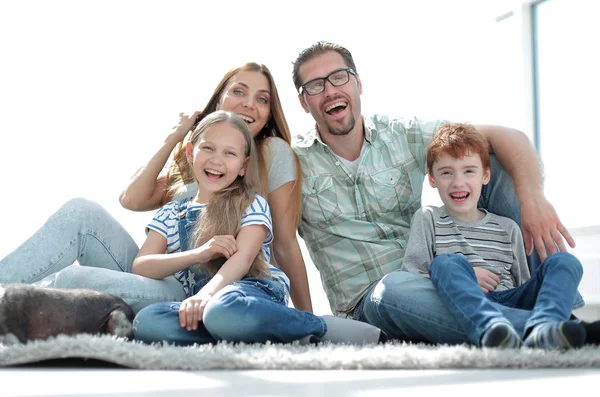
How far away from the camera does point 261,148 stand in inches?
81.6

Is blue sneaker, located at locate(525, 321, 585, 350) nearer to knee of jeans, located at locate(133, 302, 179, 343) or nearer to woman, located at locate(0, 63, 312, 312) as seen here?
knee of jeans, located at locate(133, 302, 179, 343)

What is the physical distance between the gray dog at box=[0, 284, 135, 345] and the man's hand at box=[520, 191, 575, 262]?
1.00 meters

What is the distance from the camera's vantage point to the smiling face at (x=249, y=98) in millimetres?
2137

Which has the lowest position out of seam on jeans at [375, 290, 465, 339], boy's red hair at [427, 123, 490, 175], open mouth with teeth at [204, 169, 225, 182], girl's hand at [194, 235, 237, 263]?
seam on jeans at [375, 290, 465, 339]

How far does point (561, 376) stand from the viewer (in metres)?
1.05

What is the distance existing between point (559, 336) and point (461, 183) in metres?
0.69

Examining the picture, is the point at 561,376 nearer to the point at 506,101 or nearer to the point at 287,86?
the point at 287,86

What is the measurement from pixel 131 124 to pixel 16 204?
31.1 inches

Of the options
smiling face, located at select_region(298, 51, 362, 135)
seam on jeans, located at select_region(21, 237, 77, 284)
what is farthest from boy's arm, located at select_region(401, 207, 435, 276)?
seam on jeans, located at select_region(21, 237, 77, 284)

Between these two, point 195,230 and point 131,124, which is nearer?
point 195,230

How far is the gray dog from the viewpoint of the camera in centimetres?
135

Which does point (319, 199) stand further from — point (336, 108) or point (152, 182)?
point (152, 182)

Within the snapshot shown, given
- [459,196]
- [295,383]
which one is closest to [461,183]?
[459,196]

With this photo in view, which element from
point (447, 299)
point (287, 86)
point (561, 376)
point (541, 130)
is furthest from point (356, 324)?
point (541, 130)
